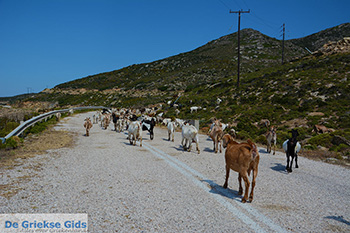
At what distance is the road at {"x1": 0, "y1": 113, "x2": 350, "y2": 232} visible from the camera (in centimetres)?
415

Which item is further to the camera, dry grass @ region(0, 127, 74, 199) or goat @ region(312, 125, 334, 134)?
goat @ region(312, 125, 334, 134)

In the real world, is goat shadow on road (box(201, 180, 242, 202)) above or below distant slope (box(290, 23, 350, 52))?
below

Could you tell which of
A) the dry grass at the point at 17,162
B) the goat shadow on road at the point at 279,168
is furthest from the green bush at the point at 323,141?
the dry grass at the point at 17,162

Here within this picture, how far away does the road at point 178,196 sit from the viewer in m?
4.15

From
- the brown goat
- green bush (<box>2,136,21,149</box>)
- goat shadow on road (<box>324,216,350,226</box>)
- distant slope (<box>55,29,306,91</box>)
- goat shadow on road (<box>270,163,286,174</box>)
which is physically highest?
distant slope (<box>55,29,306,91</box>)

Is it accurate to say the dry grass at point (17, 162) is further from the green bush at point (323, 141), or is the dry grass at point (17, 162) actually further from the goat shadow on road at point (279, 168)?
the green bush at point (323, 141)

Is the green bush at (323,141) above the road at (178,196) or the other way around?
above

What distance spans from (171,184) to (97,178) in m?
2.12

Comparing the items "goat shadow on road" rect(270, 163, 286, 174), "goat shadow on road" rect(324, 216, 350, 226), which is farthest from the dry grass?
"goat shadow on road" rect(270, 163, 286, 174)

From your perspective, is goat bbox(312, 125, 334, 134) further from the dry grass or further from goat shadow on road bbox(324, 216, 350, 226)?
the dry grass

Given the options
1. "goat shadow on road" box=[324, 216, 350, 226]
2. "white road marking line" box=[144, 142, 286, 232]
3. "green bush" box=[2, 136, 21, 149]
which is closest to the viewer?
"white road marking line" box=[144, 142, 286, 232]

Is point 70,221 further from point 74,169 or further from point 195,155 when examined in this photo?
point 195,155

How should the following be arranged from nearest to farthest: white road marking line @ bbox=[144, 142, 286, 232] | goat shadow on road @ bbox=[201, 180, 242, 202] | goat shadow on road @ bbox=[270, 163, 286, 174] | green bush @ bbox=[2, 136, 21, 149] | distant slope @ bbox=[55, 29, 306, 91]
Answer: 1. white road marking line @ bbox=[144, 142, 286, 232]
2. goat shadow on road @ bbox=[201, 180, 242, 202]
3. goat shadow on road @ bbox=[270, 163, 286, 174]
4. green bush @ bbox=[2, 136, 21, 149]
5. distant slope @ bbox=[55, 29, 306, 91]

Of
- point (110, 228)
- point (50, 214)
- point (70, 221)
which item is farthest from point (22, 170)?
point (110, 228)
